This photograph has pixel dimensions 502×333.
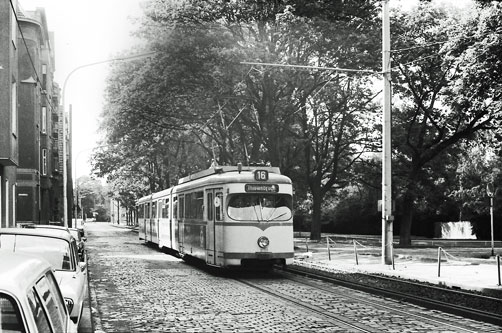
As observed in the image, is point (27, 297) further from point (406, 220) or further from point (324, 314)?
point (406, 220)

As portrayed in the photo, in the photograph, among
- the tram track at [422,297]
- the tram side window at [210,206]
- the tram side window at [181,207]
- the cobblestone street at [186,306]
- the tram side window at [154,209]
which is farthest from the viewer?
the tram side window at [154,209]

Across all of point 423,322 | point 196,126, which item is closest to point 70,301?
point 423,322

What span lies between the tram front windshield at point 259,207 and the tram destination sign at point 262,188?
0.17 metres

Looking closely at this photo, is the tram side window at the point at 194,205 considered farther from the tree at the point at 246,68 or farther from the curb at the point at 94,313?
the tree at the point at 246,68

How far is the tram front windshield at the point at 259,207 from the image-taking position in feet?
59.1

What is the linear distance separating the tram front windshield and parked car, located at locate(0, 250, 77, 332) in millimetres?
13704

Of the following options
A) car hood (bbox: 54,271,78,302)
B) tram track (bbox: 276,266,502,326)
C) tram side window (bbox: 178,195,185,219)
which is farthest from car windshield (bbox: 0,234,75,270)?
tram side window (bbox: 178,195,185,219)

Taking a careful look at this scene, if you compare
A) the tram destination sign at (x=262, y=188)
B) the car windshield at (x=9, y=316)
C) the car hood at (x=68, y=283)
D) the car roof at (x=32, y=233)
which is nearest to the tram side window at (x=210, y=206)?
the tram destination sign at (x=262, y=188)

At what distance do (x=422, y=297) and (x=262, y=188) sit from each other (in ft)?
19.1

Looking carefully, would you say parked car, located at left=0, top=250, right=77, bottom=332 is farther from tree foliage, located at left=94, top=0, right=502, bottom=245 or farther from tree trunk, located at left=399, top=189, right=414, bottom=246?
tree trunk, located at left=399, top=189, right=414, bottom=246

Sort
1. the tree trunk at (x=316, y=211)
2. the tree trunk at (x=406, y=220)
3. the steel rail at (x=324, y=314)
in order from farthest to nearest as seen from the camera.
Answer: the tree trunk at (x=316, y=211)
the tree trunk at (x=406, y=220)
the steel rail at (x=324, y=314)

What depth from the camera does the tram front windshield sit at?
59.1ft

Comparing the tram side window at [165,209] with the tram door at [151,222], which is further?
the tram door at [151,222]

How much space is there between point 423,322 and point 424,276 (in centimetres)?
722
